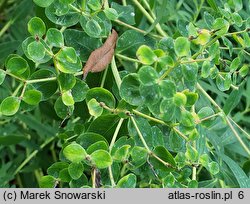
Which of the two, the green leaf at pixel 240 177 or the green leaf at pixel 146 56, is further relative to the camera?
the green leaf at pixel 240 177

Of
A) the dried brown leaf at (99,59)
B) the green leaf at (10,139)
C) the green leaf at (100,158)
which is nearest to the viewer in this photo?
the green leaf at (100,158)

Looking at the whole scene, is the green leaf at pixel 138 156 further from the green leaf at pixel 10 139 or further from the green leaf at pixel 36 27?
the green leaf at pixel 10 139

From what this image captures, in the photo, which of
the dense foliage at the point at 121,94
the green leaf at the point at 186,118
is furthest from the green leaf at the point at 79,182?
the green leaf at the point at 186,118

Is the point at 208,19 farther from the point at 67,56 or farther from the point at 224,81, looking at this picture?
the point at 67,56

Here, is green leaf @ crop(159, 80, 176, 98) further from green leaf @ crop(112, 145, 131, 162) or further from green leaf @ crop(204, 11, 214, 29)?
green leaf @ crop(204, 11, 214, 29)

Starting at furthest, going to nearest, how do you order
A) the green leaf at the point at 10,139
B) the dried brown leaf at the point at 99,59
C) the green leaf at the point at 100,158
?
the green leaf at the point at 10,139
the dried brown leaf at the point at 99,59
the green leaf at the point at 100,158

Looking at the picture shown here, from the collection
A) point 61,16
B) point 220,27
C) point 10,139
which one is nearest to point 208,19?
point 220,27

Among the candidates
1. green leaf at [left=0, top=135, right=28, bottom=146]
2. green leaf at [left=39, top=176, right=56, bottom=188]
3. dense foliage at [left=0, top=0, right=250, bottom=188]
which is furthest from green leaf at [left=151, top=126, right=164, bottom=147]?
green leaf at [left=0, top=135, right=28, bottom=146]
